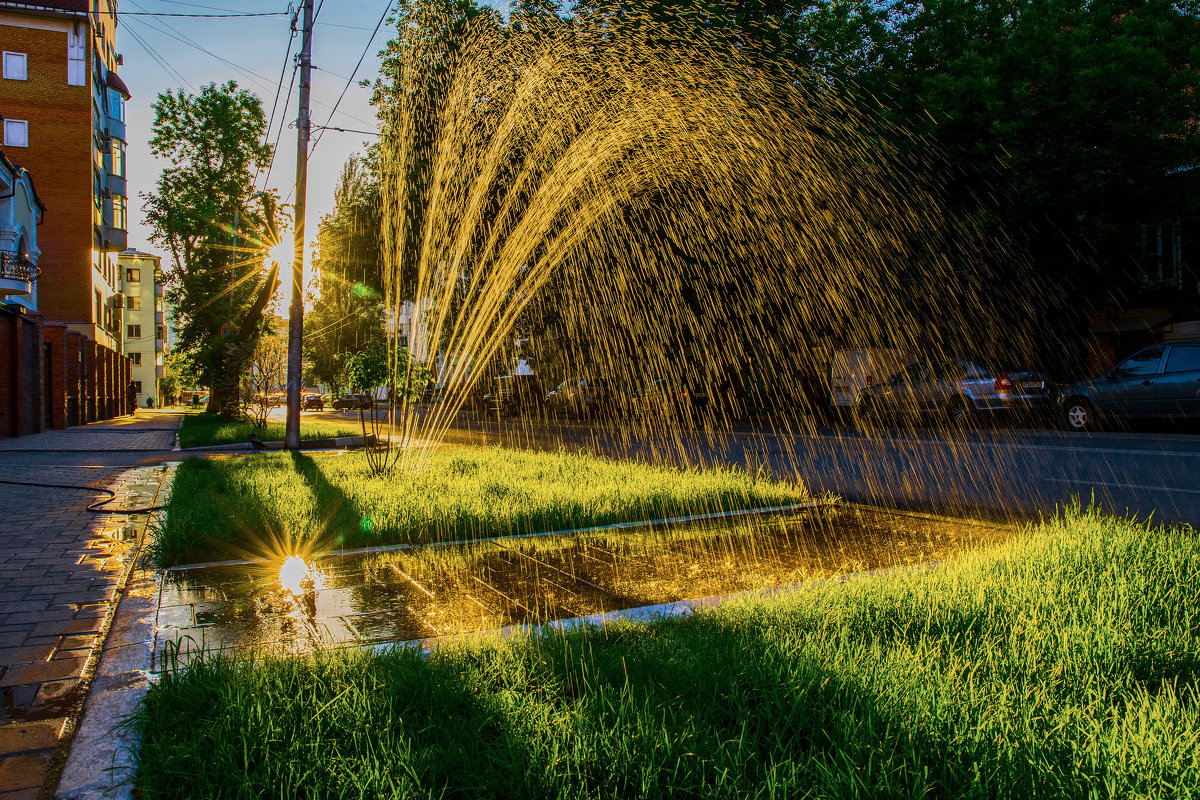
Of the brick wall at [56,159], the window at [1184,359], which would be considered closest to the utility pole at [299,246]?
the window at [1184,359]

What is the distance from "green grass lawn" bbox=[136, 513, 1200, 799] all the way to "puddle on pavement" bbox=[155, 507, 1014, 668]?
2.46ft

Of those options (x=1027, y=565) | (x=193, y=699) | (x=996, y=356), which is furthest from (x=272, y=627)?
(x=996, y=356)

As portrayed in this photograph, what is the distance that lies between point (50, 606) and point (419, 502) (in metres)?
3.21

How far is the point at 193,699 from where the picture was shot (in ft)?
9.89

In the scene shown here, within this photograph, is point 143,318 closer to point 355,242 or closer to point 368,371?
point 355,242

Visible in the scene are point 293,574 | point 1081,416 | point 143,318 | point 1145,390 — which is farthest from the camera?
point 143,318

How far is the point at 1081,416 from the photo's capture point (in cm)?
1845

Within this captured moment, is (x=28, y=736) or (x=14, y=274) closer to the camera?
(x=28, y=736)

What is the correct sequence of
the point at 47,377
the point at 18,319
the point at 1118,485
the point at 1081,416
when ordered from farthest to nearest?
the point at 47,377
the point at 18,319
the point at 1081,416
the point at 1118,485

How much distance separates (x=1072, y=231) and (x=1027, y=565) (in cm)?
2078

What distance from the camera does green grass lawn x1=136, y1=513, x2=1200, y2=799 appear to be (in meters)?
2.38

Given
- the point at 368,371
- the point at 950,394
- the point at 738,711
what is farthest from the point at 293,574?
the point at 950,394

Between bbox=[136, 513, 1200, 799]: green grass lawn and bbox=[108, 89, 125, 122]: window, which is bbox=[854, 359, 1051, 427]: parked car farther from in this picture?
bbox=[108, 89, 125, 122]: window

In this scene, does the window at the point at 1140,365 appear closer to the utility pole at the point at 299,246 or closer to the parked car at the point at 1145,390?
the parked car at the point at 1145,390
